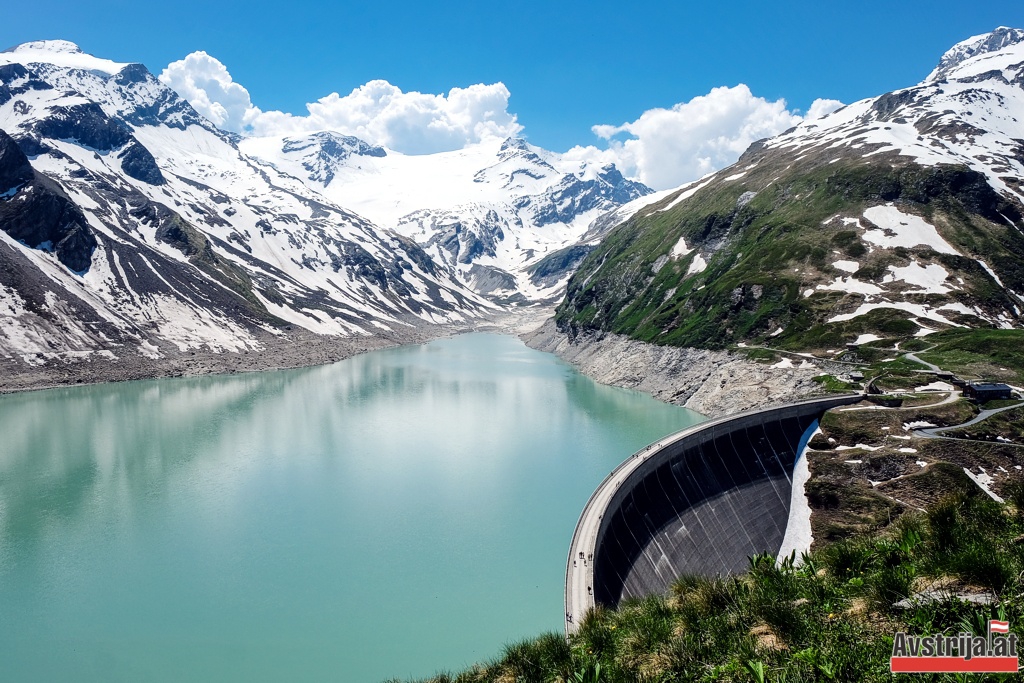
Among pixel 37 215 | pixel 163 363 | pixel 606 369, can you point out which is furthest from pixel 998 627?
pixel 37 215

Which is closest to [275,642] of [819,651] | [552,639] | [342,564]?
[342,564]

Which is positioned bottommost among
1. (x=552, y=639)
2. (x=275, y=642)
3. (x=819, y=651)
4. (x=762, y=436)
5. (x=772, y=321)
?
(x=275, y=642)

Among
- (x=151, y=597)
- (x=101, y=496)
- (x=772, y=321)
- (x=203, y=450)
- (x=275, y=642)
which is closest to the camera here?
(x=275, y=642)

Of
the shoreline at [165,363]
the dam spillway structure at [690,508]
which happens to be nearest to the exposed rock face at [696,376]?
the dam spillway structure at [690,508]

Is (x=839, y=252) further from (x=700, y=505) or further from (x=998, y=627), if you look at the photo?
(x=998, y=627)

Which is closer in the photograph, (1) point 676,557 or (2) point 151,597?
(2) point 151,597

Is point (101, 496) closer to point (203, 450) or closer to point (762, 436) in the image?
point (203, 450)

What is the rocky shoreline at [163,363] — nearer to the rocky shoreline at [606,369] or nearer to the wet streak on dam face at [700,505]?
the rocky shoreline at [606,369]
